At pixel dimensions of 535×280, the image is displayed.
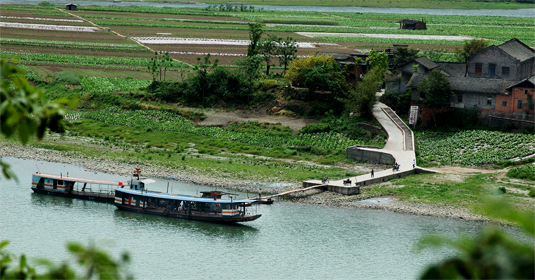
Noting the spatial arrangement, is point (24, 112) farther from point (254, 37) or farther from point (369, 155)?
point (254, 37)

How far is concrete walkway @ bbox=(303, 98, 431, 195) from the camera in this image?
5512cm

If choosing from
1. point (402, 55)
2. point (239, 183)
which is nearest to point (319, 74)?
point (402, 55)

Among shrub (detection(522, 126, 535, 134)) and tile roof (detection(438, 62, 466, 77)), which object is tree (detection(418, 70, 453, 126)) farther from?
shrub (detection(522, 126, 535, 134))

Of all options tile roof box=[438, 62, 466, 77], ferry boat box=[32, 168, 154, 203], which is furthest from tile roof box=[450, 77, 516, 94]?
ferry boat box=[32, 168, 154, 203]

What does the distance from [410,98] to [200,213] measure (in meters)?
36.1

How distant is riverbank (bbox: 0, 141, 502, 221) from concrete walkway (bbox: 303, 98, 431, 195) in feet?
2.74

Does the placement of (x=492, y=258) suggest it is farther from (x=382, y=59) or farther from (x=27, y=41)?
(x=27, y=41)

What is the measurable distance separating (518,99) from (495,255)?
66082 mm

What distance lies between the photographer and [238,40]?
5684 inches

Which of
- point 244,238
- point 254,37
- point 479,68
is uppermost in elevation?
point 254,37

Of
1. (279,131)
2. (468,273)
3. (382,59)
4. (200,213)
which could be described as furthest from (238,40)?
(468,273)

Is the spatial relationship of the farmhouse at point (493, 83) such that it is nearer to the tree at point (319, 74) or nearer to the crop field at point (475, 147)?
the crop field at point (475, 147)

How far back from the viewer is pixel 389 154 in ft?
206

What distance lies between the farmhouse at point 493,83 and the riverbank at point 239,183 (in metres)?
19.5
